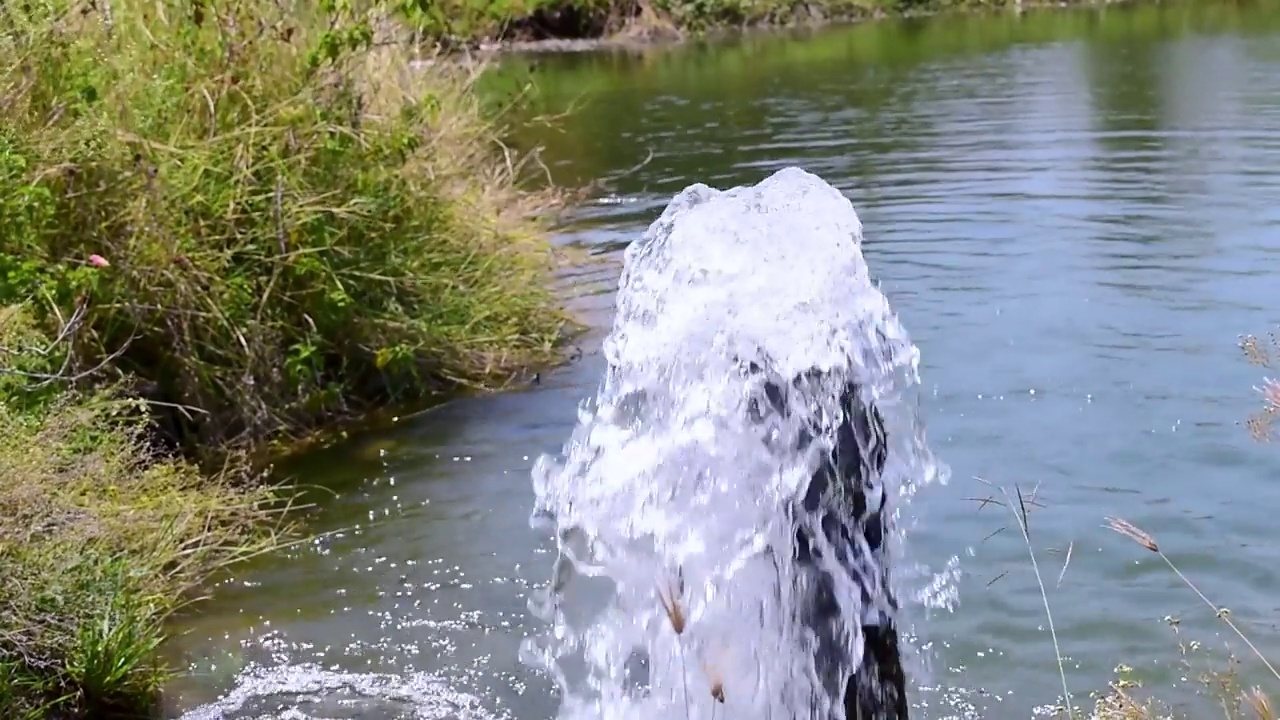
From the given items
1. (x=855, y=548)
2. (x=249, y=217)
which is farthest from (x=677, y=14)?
(x=855, y=548)

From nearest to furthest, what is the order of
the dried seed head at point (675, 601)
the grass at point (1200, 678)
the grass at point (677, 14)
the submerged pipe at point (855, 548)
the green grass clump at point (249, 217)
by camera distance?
the dried seed head at point (675, 601) → the submerged pipe at point (855, 548) → the grass at point (1200, 678) → the green grass clump at point (249, 217) → the grass at point (677, 14)

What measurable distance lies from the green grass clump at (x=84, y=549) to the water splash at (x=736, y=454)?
5.18 ft

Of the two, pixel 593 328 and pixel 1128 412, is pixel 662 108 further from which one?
pixel 1128 412

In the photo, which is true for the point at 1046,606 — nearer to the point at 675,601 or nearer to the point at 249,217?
the point at 675,601

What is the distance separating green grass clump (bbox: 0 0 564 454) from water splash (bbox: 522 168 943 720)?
3.25 m

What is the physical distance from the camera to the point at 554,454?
26.0ft

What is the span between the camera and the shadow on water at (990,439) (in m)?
5.71

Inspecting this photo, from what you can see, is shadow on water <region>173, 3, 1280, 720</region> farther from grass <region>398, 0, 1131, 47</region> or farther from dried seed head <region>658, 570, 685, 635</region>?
grass <region>398, 0, 1131, 47</region>

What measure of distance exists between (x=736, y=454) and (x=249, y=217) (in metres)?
4.74

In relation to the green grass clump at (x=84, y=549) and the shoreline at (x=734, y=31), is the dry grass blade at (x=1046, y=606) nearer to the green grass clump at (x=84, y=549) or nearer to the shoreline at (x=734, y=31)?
the green grass clump at (x=84, y=549)

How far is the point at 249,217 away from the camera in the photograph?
8.20 meters

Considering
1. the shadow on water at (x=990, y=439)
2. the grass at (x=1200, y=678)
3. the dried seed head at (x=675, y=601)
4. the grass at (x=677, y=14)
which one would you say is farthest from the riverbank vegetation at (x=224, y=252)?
the grass at (x=677, y=14)

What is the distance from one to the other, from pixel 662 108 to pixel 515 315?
48.7ft

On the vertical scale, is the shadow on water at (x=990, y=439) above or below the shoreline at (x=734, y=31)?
above
